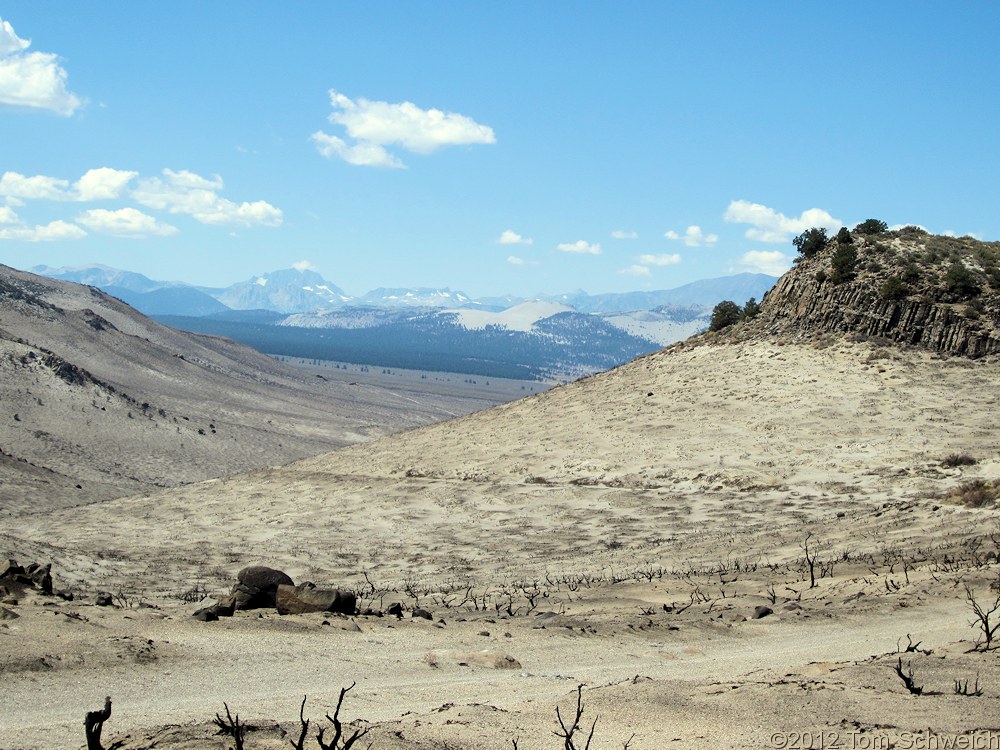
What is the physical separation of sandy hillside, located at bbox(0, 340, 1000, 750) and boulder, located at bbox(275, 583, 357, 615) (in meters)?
0.40

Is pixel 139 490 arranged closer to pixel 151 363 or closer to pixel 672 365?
pixel 672 365

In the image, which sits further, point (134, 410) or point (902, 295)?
point (134, 410)

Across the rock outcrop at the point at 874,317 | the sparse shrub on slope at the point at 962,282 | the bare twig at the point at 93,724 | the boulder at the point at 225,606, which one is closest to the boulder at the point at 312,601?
the boulder at the point at 225,606

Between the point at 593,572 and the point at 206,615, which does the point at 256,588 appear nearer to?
the point at 206,615

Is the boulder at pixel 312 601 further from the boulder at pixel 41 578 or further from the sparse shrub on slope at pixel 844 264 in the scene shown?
the sparse shrub on slope at pixel 844 264

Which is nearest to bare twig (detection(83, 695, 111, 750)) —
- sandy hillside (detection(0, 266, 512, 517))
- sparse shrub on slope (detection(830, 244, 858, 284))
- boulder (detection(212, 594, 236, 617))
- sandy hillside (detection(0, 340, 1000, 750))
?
sandy hillside (detection(0, 340, 1000, 750))

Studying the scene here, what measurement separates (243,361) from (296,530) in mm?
109586

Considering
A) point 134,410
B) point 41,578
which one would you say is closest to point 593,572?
point 41,578

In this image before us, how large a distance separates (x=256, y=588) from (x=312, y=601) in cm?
115

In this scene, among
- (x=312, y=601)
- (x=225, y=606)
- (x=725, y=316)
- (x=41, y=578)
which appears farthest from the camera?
(x=725, y=316)

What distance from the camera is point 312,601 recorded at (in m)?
13.0

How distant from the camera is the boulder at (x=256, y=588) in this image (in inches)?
528

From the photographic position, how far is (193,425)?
235ft

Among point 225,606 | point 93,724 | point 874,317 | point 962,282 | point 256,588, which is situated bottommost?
point 225,606
